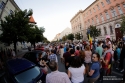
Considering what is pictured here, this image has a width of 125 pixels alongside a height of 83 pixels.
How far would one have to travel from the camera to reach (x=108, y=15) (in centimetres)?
3481

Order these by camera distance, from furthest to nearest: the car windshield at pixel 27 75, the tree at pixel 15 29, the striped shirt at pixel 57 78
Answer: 1. the tree at pixel 15 29
2. the car windshield at pixel 27 75
3. the striped shirt at pixel 57 78

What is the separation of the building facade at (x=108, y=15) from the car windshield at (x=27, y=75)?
27.2 m

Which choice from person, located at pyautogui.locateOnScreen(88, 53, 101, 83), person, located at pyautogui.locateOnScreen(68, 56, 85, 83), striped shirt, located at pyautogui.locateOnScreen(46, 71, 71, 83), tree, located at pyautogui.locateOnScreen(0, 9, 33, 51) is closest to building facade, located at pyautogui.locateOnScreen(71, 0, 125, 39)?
tree, located at pyautogui.locateOnScreen(0, 9, 33, 51)

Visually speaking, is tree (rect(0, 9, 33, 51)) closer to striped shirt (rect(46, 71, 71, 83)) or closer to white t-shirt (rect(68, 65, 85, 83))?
white t-shirt (rect(68, 65, 85, 83))

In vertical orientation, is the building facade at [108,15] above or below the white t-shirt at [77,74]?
above

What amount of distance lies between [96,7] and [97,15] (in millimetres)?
2623

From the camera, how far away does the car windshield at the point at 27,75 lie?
4.44m

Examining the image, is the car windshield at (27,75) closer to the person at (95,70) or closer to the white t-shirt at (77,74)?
the white t-shirt at (77,74)

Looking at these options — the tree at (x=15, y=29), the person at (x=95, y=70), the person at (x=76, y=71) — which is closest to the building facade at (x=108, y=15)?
the tree at (x=15, y=29)

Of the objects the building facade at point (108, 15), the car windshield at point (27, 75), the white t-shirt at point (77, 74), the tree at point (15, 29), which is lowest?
the car windshield at point (27, 75)

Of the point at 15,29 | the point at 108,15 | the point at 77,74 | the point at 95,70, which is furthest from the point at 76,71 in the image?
the point at 108,15

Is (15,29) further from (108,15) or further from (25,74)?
(108,15)

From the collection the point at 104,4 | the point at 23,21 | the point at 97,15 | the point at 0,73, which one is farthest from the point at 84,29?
the point at 0,73

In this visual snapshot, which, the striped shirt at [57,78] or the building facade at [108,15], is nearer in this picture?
the striped shirt at [57,78]
